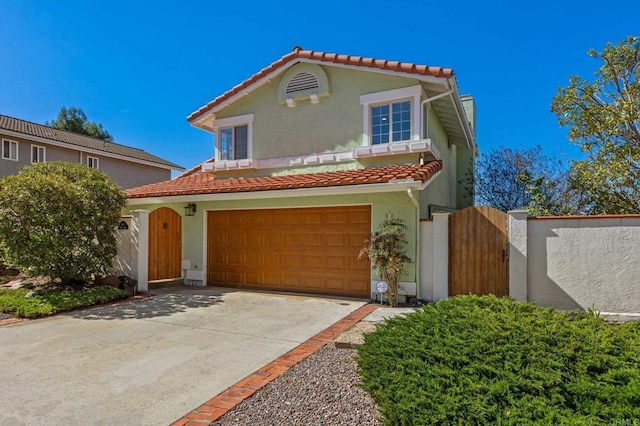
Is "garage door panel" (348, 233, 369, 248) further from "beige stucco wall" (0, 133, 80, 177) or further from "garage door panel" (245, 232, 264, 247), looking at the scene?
"beige stucco wall" (0, 133, 80, 177)

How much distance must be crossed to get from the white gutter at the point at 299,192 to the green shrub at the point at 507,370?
17.7 ft

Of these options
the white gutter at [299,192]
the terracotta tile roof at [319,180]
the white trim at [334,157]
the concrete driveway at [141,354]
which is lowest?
the concrete driveway at [141,354]

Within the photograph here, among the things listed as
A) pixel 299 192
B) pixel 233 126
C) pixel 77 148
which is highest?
pixel 77 148

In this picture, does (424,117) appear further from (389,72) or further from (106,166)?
(106,166)

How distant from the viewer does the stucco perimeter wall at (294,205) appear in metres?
9.77

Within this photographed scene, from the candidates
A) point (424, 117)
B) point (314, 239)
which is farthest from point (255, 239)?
point (424, 117)

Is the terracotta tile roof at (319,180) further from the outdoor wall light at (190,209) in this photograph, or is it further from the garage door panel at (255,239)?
the garage door panel at (255,239)

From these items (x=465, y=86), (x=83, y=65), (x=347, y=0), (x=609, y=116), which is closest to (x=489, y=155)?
(x=465, y=86)

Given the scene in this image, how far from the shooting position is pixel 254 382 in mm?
4777

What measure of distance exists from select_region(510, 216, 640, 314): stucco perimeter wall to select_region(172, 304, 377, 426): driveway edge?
194 inches

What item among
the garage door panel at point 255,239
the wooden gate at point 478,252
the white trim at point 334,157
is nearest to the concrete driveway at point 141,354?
the garage door panel at point 255,239

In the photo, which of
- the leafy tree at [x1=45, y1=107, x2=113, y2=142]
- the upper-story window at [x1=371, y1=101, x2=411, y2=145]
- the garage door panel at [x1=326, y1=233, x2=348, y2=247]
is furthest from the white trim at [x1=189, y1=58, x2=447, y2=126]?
the leafy tree at [x1=45, y1=107, x2=113, y2=142]

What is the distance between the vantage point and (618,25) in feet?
40.9

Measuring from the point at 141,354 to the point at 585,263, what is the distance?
30.5 ft
